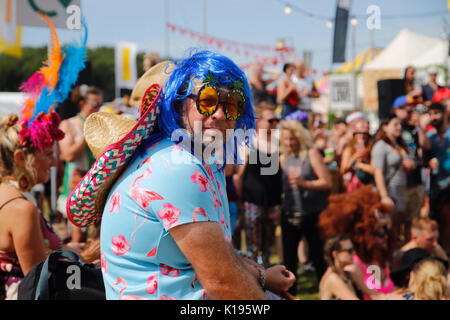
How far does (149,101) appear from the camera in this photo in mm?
1589

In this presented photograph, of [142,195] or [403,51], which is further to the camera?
[403,51]

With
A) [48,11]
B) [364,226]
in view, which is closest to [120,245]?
[48,11]

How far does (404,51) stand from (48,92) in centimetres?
1988

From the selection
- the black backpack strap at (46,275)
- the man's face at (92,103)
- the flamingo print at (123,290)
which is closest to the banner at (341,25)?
the man's face at (92,103)

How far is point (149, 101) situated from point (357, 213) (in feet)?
10.7

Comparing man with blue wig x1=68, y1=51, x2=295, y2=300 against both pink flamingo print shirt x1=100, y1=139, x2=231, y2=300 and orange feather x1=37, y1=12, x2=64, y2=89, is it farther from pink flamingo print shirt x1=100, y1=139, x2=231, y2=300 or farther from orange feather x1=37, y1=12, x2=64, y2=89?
orange feather x1=37, y1=12, x2=64, y2=89

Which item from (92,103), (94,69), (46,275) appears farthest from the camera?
(94,69)

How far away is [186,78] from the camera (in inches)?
63.7

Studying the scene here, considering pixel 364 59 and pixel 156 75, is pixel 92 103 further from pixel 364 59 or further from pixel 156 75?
pixel 364 59

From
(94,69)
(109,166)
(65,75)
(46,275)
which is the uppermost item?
(94,69)

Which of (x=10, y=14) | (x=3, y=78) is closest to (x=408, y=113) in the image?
(x=10, y=14)

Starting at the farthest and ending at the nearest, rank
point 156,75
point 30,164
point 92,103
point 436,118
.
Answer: point 436,118 → point 92,103 → point 30,164 → point 156,75

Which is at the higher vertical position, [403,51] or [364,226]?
[403,51]
